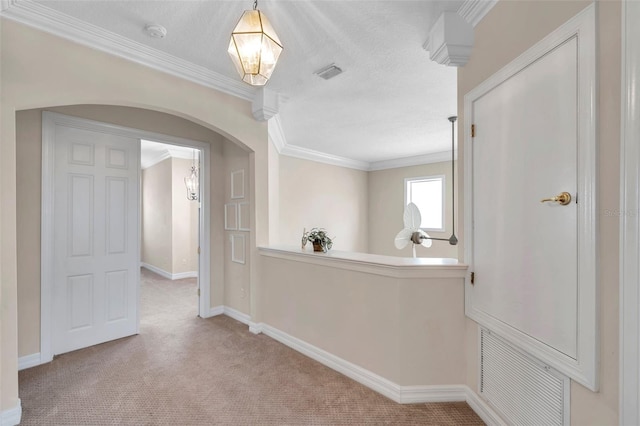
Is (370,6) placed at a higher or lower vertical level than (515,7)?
higher

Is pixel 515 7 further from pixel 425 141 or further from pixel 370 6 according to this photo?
pixel 425 141

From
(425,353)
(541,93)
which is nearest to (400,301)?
(425,353)

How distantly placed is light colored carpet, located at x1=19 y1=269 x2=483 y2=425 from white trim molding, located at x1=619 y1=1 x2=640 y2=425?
112 cm

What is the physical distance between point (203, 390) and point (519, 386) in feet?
6.97

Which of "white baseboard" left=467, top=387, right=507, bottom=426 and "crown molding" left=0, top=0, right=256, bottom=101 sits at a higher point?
"crown molding" left=0, top=0, right=256, bottom=101

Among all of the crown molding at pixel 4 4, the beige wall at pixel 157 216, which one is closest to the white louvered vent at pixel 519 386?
the crown molding at pixel 4 4

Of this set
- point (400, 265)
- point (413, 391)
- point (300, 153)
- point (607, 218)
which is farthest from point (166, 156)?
point (607, 218)

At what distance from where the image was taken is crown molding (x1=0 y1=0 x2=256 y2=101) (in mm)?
1850

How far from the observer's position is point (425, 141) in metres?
4.92

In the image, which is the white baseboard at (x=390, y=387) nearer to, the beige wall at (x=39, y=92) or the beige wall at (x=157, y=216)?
the beige wall at (x=39, y=92)

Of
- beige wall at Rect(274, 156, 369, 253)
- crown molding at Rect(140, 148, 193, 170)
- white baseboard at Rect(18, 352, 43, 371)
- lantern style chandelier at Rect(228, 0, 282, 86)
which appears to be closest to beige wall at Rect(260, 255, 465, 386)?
lantern style chandelier at Rect(228, 0, 282, 86)

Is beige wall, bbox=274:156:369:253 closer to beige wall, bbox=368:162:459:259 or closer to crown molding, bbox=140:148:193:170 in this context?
beige wall, bbox=368:162:459:259

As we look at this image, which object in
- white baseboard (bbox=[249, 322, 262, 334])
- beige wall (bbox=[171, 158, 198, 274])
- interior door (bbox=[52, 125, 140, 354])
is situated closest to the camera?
interior door (bbox=[52, 125, 140, 354])

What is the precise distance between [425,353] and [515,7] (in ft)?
7.24
